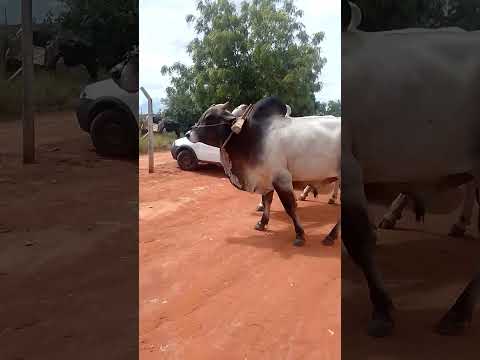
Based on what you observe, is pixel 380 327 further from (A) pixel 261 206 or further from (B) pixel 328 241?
(A) pixel 261 206

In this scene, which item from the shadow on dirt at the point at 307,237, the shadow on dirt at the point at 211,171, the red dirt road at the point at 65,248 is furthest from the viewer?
the shadow on dirt at the point at 211,171

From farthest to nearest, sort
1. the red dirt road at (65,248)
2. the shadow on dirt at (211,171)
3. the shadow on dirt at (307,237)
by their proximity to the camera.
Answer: the shadow on dirt at (211,171) → the shadow on dirt at (307,237) → the red dirt road at (65,248)

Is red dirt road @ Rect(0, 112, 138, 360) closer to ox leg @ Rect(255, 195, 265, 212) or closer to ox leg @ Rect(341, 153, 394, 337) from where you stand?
ox leg @ Rect(255, 195, 265, 212)

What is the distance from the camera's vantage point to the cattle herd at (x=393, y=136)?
1.70m

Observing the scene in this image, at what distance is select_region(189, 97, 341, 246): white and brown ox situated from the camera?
1790 millimetres

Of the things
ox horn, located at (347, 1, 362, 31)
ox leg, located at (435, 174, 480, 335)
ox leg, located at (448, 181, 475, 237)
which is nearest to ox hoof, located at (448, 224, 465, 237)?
ox leg, located at (448, 181, 475, 237)

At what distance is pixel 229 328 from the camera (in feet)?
5.70

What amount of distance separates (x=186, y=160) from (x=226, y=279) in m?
0.47

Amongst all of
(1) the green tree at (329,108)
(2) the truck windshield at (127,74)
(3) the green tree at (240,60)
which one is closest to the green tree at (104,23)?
(2) the truck windshield at (127,74)

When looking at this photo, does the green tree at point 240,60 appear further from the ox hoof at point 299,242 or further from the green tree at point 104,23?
the ox hoof at point 299,242

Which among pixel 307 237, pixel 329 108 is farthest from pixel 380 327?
pixel 329 108

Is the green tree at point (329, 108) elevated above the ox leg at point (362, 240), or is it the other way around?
the green tree at point (329, 108)

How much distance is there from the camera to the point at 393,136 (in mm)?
1712

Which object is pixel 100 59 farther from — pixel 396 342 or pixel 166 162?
pixel 396 342
